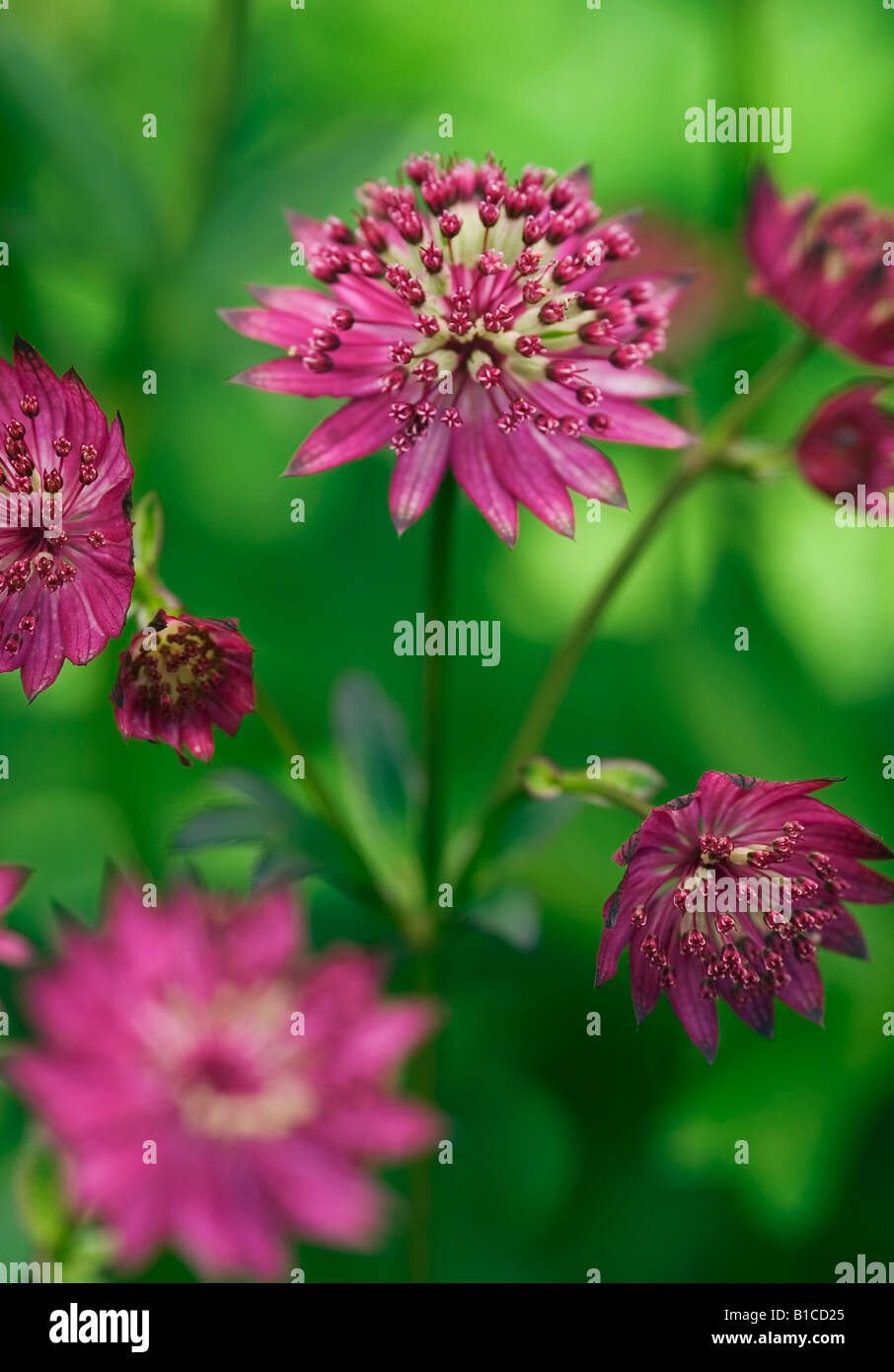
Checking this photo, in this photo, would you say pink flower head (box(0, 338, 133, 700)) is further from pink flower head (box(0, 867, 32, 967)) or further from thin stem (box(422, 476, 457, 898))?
thin stem (box(422, 476, 457, 898))

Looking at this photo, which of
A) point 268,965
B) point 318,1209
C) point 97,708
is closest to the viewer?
point 318,1209

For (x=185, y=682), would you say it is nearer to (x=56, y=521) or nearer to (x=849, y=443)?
(x=56, y=521)

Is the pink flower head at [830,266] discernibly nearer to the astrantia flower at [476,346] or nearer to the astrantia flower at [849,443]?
the astrantia flower at [849,443]

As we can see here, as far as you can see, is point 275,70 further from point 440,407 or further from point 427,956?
point 427,956

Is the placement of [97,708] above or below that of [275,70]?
below

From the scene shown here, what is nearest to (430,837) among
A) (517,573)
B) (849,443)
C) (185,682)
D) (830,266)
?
(185,682)
